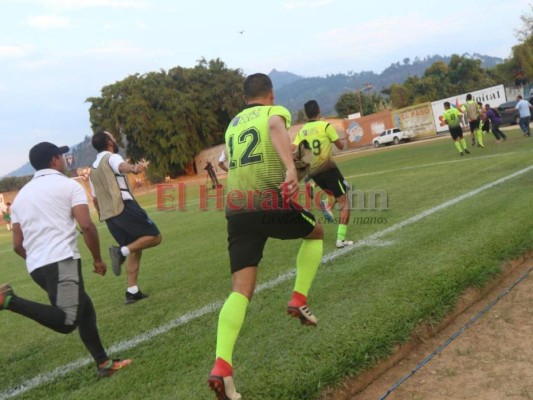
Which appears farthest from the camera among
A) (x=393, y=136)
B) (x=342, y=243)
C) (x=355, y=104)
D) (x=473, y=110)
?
(x=355, y=104)

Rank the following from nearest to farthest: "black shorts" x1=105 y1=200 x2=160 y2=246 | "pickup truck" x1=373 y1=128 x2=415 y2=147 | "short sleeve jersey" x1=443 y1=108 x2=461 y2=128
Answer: "black shorts" x1=105 y1=200 x2=160 y2=246, "short sleeve jersey" x1=443 y1=108 x2=461 y2=128, "pickup truck" x1=373 y1=128 x2=415 y2=147

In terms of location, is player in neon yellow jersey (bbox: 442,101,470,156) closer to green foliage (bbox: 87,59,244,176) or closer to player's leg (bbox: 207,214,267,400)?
player's leg (bbox: 207,214,267,400)

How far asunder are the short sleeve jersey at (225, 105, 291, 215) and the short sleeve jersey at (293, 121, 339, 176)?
11.0ft

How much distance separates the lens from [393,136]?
1651 inches

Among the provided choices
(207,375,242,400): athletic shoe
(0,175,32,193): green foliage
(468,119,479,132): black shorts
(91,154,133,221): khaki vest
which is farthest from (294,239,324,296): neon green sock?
(0,175,32,193): green foliage

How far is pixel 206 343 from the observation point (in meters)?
3.78

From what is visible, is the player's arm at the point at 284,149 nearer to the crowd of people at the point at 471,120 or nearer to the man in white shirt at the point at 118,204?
the man in white shirt at the point at 118,204

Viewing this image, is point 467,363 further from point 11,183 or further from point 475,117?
point 11,183

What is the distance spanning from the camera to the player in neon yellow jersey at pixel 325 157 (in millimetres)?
6430

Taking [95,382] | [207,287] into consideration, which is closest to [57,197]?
[95,382]

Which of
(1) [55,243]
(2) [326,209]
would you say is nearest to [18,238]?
(1) [55,243]

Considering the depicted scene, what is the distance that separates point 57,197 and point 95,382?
4.50 feet

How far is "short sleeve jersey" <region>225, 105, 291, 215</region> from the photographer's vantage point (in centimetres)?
307

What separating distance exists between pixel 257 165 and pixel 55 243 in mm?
1540
